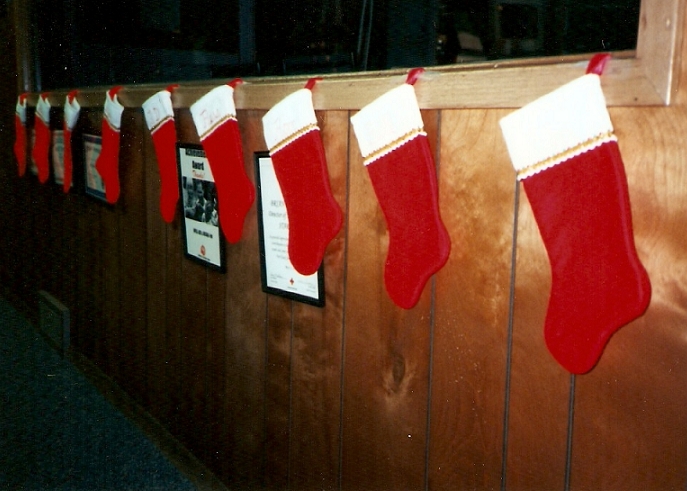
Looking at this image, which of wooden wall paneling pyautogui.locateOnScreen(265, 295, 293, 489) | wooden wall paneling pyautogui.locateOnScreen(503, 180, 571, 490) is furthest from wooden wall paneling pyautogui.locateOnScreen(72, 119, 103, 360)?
wooden wall paneling pyautogui.locateOnScreen(503, 180, 571, 490)

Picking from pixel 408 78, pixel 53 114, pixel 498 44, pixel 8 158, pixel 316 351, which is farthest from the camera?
pixel 8 158

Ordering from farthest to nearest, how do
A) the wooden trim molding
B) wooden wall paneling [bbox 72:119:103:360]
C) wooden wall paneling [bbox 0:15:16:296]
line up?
wooden wall paneling [bbox 0:15:16:296] → wooden wall paneling [bbox 72:119:103:360] → the wooden trim molding

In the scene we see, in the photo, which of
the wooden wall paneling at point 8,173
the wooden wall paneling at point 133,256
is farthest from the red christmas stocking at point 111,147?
the wooden wall paneling at point 8,173

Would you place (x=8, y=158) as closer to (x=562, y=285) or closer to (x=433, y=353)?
(x=433, y=353)

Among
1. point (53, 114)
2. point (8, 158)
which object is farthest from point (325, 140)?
point (8, 158)

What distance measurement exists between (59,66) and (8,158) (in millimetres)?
855

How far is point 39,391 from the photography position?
8.40 ft

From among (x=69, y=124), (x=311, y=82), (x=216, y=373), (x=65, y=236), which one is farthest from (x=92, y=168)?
(x=311, y=82)

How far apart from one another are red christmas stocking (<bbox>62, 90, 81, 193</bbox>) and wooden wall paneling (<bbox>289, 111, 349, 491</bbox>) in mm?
1387

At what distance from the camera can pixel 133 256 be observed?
2.17m

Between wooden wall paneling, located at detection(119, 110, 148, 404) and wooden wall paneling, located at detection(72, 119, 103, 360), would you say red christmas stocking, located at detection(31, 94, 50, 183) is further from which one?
wooden wall paneling, located at detection(119, 110, 148, 404)

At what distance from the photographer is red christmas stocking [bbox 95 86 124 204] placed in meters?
1.98

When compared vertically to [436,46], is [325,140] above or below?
below

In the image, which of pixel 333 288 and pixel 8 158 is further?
pixel 8 158
